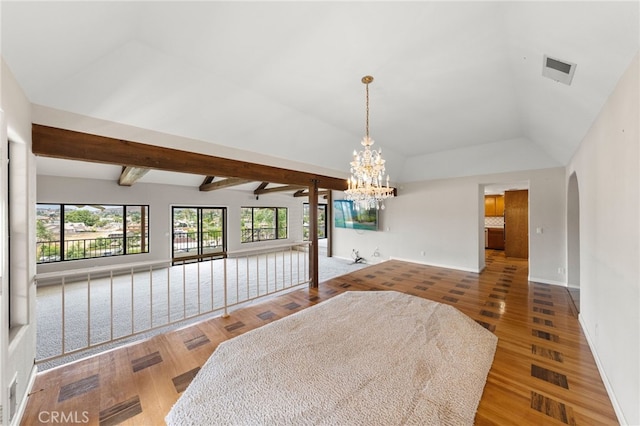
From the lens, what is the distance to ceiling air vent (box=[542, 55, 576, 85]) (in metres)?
1.95

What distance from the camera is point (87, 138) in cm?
249

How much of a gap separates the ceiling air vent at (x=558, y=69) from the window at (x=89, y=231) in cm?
906

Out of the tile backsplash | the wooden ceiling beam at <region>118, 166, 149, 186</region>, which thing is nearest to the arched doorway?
the tile backsplash

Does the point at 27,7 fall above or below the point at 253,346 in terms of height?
above

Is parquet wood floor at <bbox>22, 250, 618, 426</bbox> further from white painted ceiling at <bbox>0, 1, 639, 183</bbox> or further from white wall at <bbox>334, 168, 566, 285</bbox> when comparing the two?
white painted ceiling at <bbox>0, 1, 639, 183</bbox>

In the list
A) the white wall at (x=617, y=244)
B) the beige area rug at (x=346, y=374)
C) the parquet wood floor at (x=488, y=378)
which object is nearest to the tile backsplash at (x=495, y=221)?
the parquet wood floor at (x=488, y=378)

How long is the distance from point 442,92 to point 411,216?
429 cm

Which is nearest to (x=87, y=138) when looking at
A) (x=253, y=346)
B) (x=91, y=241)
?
(x=253, y=346)

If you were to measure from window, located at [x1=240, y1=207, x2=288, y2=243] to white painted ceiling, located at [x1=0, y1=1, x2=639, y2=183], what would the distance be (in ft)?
20.9

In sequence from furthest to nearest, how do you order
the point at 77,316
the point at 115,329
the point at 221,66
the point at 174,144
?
the point at 77,316
the point at 115,329
the point at 174,144
the point at 221,66

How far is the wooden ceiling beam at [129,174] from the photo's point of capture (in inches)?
205

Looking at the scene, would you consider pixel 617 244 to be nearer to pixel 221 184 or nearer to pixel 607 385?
pixel 607 385

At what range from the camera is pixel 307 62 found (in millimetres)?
2438

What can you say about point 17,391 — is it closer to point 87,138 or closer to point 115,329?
point 115,329
